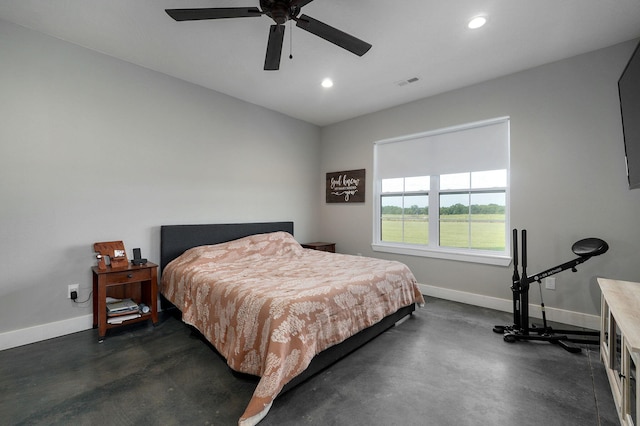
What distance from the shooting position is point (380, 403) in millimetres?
1728

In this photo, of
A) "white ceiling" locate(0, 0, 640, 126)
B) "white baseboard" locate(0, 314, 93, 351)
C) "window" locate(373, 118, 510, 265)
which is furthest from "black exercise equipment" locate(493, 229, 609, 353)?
"white baseboard" locate(0, 314, 93, 351)

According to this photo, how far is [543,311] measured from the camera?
2584mm

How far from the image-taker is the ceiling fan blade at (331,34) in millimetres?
1859

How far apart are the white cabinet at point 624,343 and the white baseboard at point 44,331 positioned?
3.94 m

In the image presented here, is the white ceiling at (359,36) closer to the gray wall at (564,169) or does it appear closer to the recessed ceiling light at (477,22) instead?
the recessed ceiling light at (477,22)

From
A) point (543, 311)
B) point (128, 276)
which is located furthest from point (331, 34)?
point (543, 311)

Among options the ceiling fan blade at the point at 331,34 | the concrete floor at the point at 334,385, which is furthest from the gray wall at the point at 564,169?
the ceiling fan blade at the point at 331,34

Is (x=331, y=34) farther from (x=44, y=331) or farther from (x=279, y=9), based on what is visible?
(x=44, y=331)

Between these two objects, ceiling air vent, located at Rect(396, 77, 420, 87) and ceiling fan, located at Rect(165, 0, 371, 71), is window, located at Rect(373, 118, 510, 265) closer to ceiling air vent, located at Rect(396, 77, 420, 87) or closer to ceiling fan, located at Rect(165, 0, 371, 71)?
ceiling air vent, located at Rect(396, 77, 420, 87)

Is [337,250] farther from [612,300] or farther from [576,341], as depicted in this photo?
[612,300]

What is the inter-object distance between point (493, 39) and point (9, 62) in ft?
14.1

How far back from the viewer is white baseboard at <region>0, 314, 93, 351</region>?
2.40 m

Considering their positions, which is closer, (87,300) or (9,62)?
(9,62)

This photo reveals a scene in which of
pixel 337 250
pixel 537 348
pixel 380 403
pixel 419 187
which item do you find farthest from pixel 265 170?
pixel 537 348
